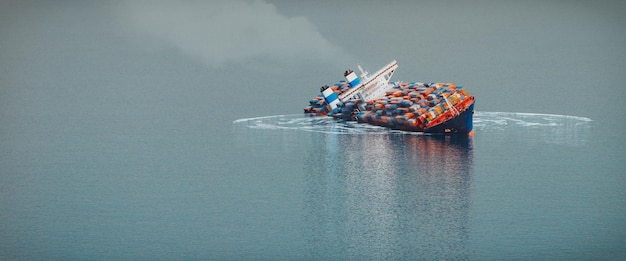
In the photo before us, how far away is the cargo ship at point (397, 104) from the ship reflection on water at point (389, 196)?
1.22 m

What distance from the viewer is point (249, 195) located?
74562 mm

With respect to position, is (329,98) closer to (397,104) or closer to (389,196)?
(397,104)

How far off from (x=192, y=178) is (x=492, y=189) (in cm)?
1720

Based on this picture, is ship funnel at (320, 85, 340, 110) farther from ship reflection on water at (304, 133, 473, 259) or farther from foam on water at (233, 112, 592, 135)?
ship reflection on water at (304, 133, 473, 259)

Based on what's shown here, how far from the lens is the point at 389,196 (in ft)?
242

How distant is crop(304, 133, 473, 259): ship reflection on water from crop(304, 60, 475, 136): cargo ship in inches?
48.1

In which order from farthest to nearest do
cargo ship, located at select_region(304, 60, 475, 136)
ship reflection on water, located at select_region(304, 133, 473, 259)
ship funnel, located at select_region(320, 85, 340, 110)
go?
1. ship funnel, located at select_region(320, 85, 340, 110)
2. cargo ship, located at select_region(304, 60, 475, 136)
3. ship reflection on water, located at select_region(304, 133, 473, 259)

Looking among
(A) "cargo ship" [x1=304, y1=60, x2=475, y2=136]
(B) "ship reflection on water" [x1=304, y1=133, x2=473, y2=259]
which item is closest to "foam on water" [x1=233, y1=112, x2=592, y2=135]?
(A) "cargo ship" [x1=304, y1=60, x2=475, y2=136]

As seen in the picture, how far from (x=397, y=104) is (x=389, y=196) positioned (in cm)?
2032

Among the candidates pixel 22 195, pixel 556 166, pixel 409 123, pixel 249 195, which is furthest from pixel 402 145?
pixel 22 195

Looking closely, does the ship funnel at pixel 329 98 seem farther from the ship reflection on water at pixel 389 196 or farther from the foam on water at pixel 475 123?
the ship reflection on water at pixel 389 196

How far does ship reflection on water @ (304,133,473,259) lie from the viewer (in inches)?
2539

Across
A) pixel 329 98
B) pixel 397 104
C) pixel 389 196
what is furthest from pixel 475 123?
pixel 389 196

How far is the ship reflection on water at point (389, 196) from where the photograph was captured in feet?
212
